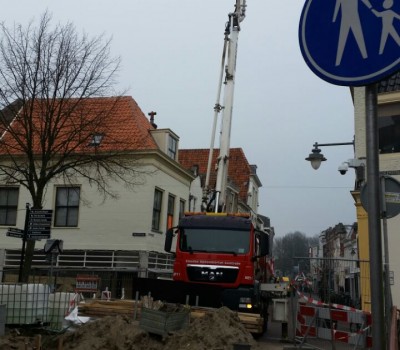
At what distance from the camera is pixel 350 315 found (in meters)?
9.80

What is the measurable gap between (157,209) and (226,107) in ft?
27.8

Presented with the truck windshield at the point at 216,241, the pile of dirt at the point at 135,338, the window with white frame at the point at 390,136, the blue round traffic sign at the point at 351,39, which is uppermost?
the window with white frame at the point at 390,136

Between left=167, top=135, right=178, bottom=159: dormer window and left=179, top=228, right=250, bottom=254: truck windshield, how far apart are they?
13.3 metres

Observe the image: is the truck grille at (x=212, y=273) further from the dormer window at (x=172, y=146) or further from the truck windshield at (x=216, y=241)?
the dormer window at (x=172, y=146)

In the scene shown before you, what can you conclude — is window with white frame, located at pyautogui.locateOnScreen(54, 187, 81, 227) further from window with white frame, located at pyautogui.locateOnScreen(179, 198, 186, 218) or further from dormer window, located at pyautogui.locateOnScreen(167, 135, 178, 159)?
window with white frame, located at pyautogui.locateOnScreen(179, 198, 186, 218)

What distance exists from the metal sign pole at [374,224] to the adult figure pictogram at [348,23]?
231 mm

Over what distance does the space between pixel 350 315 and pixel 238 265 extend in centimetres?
380

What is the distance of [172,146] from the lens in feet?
89.0

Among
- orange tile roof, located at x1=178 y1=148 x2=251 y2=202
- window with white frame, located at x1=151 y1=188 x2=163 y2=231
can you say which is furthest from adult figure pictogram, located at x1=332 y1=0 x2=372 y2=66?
orange tile roof, located at x1=178 y1=148 x2=251 y2=202

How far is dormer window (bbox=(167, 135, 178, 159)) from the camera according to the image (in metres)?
26.7

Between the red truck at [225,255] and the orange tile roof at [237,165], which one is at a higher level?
the orange tile roof at [237,165]

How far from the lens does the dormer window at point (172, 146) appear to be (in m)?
26.7

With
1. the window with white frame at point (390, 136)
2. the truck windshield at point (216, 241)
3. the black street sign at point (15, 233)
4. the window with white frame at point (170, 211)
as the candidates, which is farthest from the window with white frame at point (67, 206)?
the window with white frame at point (390, 136)

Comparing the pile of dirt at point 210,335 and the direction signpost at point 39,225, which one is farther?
the direction signpost at point 39,225
